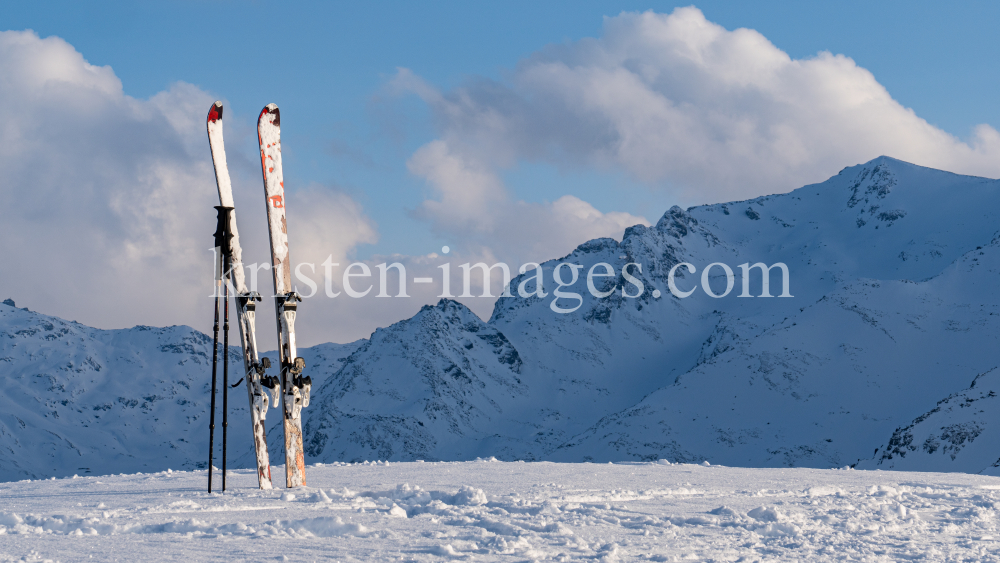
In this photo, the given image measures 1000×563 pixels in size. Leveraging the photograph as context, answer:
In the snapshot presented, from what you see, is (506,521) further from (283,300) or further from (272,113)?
(272,113)

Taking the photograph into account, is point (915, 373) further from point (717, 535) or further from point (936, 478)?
point (717, 535)

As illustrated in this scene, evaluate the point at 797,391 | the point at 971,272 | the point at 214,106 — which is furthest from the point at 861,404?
the point at 214,106

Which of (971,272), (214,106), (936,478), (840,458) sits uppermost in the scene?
(971,272)

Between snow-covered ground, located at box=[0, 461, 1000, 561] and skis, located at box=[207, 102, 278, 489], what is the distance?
103 centimetres

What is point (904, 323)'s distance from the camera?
165 meters

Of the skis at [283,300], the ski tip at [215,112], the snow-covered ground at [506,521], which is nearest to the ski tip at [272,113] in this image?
the skis at [283,300]

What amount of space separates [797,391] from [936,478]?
144m

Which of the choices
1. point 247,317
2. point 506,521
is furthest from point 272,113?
point 506,521

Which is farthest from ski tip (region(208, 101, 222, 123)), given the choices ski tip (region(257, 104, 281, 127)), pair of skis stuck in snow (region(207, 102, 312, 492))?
ski tip (region(257, 104, 281, 127))

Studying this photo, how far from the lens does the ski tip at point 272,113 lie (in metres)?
16.6

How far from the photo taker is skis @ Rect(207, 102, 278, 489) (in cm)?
1563

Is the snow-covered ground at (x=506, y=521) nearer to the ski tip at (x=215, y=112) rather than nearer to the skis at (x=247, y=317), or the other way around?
the skis at (x=247, y=317)

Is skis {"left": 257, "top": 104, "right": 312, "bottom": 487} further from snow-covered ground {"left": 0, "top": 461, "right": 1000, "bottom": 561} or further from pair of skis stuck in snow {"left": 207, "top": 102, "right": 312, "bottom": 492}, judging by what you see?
snow-covered ground {"left": 0, "top": 461, "right": 1000, "bottom": 561}

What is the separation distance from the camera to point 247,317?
15.9 m
